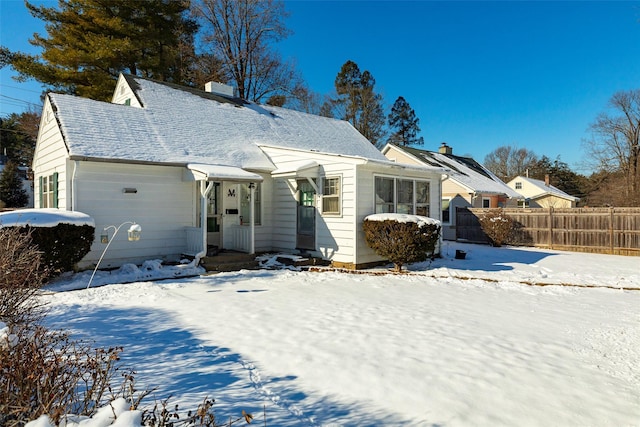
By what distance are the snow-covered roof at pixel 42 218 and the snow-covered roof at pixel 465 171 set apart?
58.6 feet

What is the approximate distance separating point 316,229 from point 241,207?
8.96ft

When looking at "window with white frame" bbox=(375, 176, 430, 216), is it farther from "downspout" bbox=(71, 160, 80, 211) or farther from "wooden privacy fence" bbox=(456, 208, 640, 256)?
"downspout" bbox=(71, 160, 80, 211)

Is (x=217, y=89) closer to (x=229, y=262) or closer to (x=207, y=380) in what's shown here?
(x=229, y=262)

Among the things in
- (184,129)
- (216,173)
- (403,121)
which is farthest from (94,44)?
(403,121)

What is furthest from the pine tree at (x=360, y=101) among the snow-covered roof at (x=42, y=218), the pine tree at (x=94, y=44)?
the snow-covered roof at (x=42, y=218)

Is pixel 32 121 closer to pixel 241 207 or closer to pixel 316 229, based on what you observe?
pixel 241 207

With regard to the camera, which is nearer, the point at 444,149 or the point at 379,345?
the point at 379,345

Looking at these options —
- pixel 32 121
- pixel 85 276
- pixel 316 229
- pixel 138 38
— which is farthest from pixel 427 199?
pixel 32 121

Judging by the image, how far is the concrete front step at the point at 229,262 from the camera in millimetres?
10656

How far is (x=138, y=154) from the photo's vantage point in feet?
34.7

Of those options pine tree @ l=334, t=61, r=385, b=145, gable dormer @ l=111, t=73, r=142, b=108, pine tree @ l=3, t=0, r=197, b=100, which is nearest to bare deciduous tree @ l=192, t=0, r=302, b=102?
pine tree @ l=3, t=0, r=197, b=100

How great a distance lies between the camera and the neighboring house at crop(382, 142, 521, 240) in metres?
22.0

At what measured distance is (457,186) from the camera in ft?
74.0

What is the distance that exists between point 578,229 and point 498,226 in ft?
10.2
